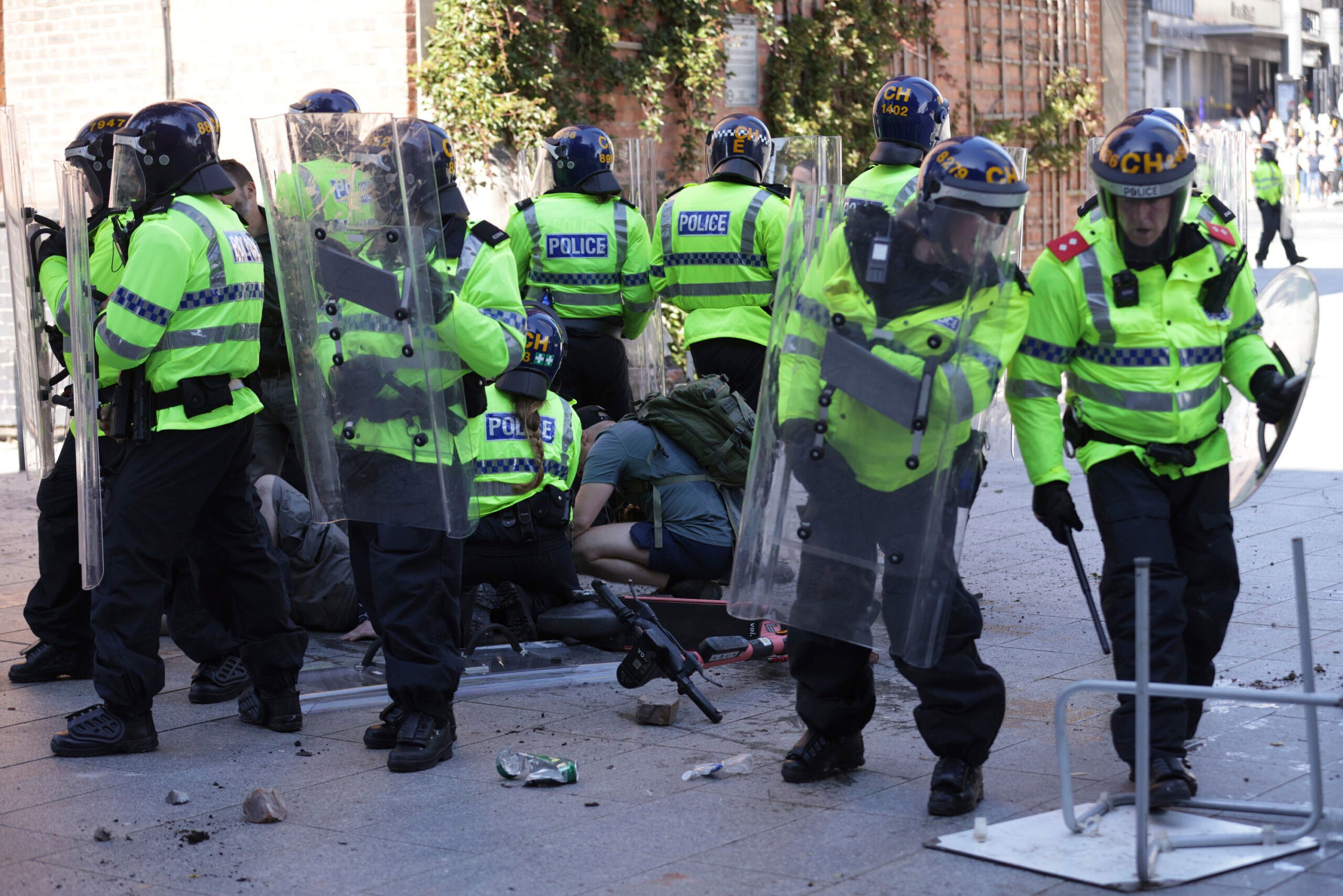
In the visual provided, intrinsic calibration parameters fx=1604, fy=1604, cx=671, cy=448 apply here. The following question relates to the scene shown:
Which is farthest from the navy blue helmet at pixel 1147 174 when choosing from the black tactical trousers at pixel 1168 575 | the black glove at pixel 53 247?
the black glove at pixel 53 247

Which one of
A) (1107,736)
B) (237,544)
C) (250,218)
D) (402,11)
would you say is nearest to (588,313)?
(250,218)

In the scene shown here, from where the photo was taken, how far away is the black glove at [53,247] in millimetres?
5207

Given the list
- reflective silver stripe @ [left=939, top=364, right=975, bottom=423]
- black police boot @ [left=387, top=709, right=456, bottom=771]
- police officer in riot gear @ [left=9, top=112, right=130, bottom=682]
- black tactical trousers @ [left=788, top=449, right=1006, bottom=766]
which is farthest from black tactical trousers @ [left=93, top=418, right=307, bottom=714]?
reflective silver stripe @ [left=939, top=364, right=975, bottom=423]

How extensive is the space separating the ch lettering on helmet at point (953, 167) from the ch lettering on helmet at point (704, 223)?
9.62 feet

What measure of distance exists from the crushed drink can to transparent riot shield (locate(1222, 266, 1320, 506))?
1.96 meters

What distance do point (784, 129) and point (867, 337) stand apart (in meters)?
9.75

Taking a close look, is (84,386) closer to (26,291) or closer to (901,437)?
(26,291)

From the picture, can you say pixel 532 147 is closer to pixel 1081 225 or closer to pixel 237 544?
pixel 237 544

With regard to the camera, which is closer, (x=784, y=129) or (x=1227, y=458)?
(x=1227, y=458)

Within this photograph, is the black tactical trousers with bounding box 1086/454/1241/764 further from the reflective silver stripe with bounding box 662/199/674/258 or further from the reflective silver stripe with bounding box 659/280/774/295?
the reflective silver stripe with bounding box 662/199/674/258

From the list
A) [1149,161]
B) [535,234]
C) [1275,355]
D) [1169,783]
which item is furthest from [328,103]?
[1169,783]

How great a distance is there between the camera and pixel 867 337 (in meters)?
3.92

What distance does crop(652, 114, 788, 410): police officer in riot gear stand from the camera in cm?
680

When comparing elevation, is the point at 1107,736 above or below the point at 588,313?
below
